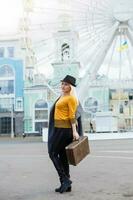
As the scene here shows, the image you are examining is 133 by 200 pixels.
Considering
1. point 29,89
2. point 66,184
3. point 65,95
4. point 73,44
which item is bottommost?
point 66,184

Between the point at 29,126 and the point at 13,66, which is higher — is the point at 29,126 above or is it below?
below

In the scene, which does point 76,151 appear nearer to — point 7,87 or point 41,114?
point 41,114

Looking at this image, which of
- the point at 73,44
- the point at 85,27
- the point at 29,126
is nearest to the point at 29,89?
the point at 29,126

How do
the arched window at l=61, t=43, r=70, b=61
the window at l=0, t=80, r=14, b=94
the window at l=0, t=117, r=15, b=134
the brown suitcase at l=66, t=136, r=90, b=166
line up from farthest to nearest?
the window at l=0, t=80, r=14, b=94, the window at l=0, t=117, r=15, b=134, the arched window at l=61, t=43, r=70, b=61, the brown suitcase at l=66, t=136, r=90, b=166

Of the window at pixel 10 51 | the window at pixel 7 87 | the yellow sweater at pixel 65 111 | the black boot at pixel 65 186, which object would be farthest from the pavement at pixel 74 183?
the window at pixel 10 51

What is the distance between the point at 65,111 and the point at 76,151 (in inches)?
27.4

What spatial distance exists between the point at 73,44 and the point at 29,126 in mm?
13766

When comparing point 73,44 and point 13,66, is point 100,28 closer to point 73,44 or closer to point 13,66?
point 73,44

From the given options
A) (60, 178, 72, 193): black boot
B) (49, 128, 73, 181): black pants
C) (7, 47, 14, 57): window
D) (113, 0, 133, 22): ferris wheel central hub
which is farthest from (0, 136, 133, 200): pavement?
(7, 47, 14, 57): window

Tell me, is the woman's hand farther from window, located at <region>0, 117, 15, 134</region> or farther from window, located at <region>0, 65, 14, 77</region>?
window, located at <region>0, 65, 14, 77</region>

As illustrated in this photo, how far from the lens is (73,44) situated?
63438mm

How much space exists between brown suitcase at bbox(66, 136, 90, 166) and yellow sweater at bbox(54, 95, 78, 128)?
31 cm

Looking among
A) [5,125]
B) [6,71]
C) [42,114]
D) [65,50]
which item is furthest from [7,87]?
[65,50]

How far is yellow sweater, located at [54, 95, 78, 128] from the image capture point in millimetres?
6672
